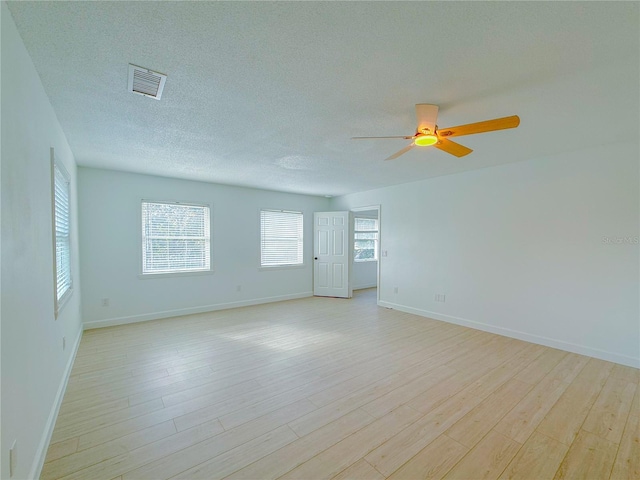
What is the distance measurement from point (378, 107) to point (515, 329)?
3567 millimetres

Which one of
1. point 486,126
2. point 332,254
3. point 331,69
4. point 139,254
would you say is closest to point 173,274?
point 139,254

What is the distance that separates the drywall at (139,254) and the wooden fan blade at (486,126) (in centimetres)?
424

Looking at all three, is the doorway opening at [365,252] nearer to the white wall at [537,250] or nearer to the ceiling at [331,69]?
the white wall at [537,250]

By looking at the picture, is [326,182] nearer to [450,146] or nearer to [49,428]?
[450,146]

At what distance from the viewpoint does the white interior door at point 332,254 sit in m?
6.33

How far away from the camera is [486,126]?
200 centimetres

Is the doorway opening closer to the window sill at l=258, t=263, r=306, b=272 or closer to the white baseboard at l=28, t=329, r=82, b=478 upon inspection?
the window sill at l=258, t=263, r=306, b=272

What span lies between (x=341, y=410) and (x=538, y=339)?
3027mm

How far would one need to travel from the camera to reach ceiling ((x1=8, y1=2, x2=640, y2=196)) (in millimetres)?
1347

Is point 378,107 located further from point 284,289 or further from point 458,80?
point 284,289

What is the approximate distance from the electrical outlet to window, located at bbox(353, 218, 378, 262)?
22.3ft

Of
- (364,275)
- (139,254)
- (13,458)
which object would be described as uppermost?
(139,254)

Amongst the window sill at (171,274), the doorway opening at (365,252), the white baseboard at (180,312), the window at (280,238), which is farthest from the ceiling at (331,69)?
the doorway opening at (365,252)

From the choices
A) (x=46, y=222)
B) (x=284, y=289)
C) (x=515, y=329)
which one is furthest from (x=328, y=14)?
(x=284, y=289)
